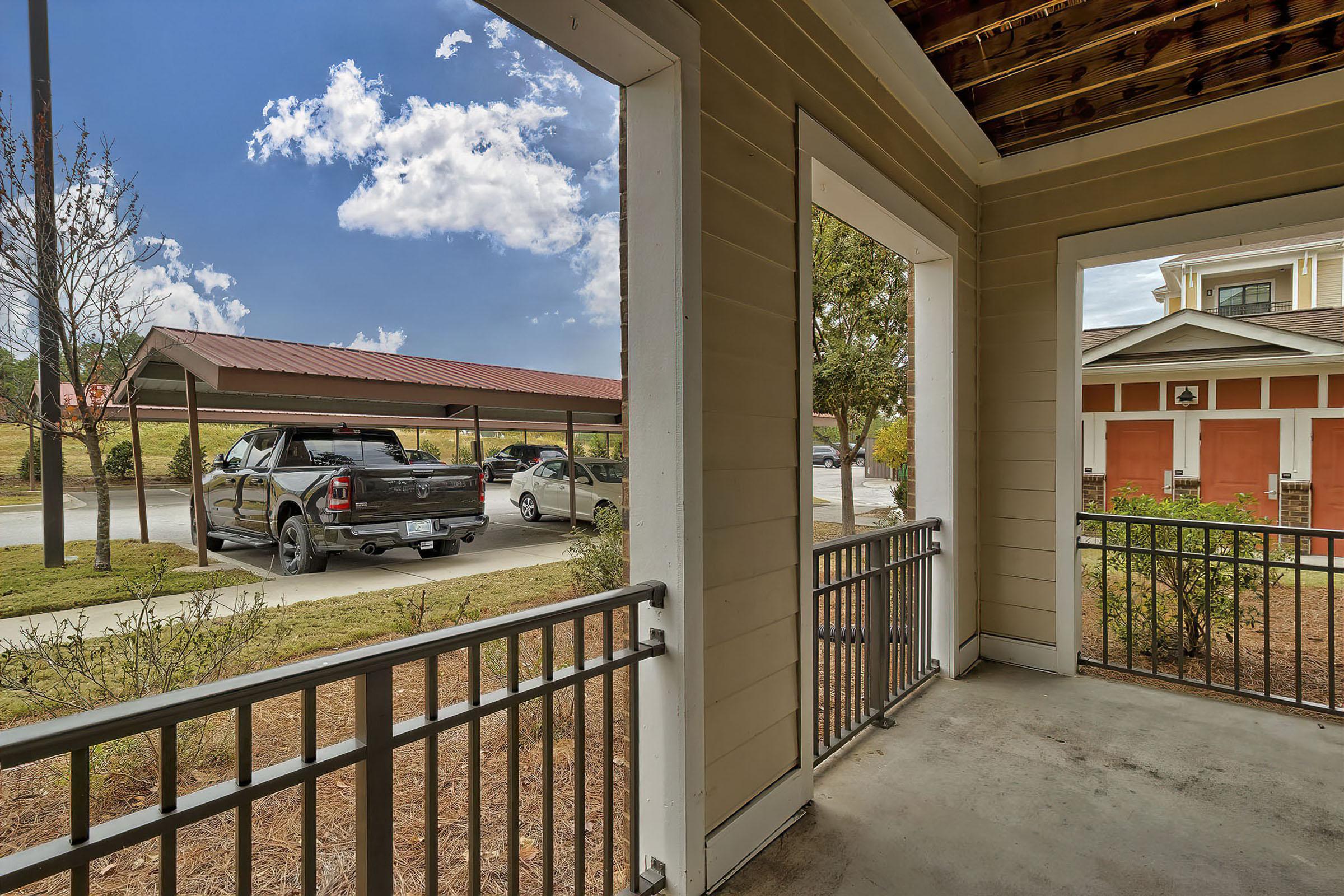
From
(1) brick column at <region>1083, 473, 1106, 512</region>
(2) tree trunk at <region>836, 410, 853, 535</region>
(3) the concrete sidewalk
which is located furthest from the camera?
(1) brick column at <region>1083, 473, 1106, 512</region>

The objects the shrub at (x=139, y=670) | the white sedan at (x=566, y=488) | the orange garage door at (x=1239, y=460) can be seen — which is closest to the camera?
the shrub at (x=139, y=670)

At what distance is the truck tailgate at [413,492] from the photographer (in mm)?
5285

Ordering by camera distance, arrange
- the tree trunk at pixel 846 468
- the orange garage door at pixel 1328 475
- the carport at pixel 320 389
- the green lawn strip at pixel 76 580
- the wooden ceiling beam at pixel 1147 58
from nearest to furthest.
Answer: the wooden ceiling beam at pixel 1147 58
the green lawn strip at pixel 76 580
the carport at pixel 320 389
the tree trunk at pixel 846 468
the orange garage door at pixel 1328 475

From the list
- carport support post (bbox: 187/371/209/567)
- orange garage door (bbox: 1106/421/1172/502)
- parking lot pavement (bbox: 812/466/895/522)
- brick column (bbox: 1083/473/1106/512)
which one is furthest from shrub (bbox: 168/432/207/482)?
orange garage door (bbox: 1106/421/1172/502)

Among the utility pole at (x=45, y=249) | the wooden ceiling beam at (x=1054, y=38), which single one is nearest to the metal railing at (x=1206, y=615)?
the wooden ceiling beam at (x=1054, y=38)

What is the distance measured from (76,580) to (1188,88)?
277 inches

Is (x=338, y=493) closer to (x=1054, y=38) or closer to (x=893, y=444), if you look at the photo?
(x=1054, y=38)

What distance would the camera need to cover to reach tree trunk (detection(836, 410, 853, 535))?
6.65m

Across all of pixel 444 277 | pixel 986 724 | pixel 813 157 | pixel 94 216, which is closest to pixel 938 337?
pixel 813 157

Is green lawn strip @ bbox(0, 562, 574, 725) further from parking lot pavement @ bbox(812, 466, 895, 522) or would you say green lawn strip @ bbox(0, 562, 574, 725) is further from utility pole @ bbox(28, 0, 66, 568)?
parking lot pavement @ bbox(812, 466, 895, 522)

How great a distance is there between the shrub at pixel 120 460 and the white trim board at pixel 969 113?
11.2 meters

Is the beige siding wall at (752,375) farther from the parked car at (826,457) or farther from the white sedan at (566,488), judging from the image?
the parked car at (826,457)

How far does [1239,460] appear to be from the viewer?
7.50 meters

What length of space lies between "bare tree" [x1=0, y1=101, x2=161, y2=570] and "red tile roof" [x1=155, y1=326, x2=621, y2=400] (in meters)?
1.26
